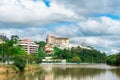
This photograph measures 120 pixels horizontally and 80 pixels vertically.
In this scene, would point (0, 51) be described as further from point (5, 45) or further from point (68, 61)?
point (68, 61)

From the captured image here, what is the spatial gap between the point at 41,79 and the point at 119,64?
87422 millimetres

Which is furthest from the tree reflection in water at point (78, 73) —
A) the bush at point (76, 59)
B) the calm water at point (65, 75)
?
the bush at point (76, 59)

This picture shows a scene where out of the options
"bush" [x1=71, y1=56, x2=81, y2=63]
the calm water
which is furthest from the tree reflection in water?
"bush" [x1=71, y1=56, x2=81, y2=63]

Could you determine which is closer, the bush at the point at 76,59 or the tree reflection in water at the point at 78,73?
the tree reflection in water at the point at 78,73

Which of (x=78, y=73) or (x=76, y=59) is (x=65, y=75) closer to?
(x=78, y=73)

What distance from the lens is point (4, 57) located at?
88.3 metres

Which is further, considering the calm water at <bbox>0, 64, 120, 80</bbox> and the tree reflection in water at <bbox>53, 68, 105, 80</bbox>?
the tree reflection in water at <bbox>53, 68, 105, 80</bbox>

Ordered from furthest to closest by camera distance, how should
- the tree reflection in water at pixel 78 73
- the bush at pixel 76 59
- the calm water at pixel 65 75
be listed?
the bush at pixel 76 59 < the tree reflection in water at pixel 78 73 < the calm water at pixel 65 75

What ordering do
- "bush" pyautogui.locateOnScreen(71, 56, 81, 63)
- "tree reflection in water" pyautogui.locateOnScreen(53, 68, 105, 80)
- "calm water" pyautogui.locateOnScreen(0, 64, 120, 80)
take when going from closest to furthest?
"calm water" pyautogui.locateOnScreen(0, 64, 120, 80)
"tree reflection in water" pyautogui.locateOnScreen(53, 68, 105, 80)
"bush" pyautogui.locateOnScreen(71, 56, 81, 63)

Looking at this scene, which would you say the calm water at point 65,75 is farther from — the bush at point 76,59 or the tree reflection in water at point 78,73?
the bush at point 76,59

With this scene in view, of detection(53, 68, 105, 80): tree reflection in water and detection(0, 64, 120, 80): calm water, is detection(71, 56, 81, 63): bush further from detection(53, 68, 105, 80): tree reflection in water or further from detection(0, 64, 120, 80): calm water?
detection(0, 64, 120, 80): calm water

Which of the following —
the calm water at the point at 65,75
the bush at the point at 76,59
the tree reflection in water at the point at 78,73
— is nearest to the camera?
the calm water at the point at 65,75

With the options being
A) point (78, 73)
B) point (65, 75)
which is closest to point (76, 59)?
point (78, 73)

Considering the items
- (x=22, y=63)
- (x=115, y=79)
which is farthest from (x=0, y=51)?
(x=115, y=79)
